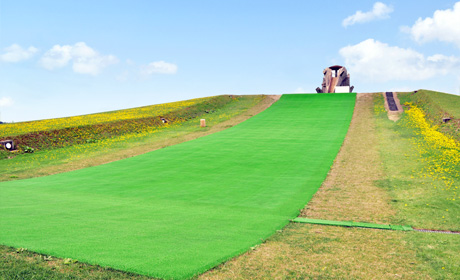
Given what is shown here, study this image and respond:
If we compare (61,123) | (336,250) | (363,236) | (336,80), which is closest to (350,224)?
(363,236)

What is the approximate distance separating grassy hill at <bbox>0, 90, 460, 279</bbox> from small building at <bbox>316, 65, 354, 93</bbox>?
39971mm

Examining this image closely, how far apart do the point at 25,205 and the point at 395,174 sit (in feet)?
59.7

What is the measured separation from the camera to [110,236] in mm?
10258

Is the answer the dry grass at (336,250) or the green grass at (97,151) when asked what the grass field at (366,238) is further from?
the green grass at (97,151)

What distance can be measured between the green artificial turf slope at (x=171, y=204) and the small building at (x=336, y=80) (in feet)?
120

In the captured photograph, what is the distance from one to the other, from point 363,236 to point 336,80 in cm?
5728

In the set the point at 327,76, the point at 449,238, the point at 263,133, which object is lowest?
the point at 449,238

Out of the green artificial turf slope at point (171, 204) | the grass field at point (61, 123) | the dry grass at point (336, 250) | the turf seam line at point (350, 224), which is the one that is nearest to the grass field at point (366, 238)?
the dry grass at point (336, 250)

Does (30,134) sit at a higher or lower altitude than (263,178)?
higher

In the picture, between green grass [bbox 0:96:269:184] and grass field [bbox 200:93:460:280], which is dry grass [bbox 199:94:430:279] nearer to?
grass field [bbox 200:93:460:280]

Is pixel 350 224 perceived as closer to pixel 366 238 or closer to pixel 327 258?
pixel 366 238

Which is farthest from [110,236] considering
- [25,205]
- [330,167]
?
[330,167]

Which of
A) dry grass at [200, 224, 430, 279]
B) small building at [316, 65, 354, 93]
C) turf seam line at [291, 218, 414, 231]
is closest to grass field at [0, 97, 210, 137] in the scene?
turf seam line at [291, 218, 414, 231]

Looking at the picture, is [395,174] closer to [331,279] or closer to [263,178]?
[263,178]
